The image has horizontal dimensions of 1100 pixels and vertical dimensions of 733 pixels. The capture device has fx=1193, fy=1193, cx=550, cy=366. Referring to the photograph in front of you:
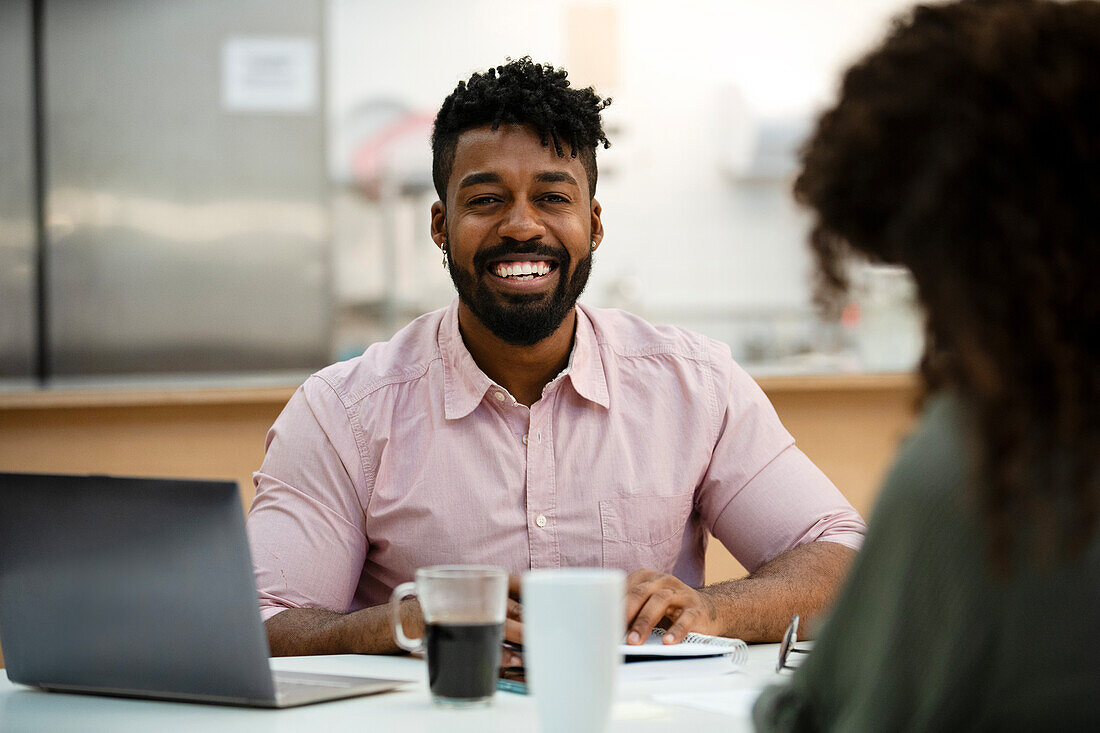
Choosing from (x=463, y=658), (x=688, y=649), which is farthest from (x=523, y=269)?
(x=463, y=658)

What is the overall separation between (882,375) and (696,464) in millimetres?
1469

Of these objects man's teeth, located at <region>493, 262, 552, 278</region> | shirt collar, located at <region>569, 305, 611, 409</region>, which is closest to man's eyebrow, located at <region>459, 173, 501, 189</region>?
man's teeth, located at <region>493, 262, 552, 278</region>

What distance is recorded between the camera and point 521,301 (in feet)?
5.15

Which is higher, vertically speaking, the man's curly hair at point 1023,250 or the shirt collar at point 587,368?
the man's curly hair at point 1023,250

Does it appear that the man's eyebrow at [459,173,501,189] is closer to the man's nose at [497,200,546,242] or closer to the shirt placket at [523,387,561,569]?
the man's nose at [497,200,546,242]

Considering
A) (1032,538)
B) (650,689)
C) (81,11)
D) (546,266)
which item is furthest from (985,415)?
(81,11)

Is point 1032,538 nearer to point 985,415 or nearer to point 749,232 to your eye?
point 985,415

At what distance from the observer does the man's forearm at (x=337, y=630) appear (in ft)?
3.83

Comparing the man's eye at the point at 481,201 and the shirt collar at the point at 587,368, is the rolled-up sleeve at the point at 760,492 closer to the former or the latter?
the shirt collar at the point at 587,368

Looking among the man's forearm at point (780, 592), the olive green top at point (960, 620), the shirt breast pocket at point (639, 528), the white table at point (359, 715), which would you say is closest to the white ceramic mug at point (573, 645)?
the white table at point (359, 715)

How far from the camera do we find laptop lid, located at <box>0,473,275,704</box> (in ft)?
2.77

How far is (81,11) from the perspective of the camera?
308cm

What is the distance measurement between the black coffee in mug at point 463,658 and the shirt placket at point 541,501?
58cm

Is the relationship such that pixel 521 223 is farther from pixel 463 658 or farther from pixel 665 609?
pixel 463 658
